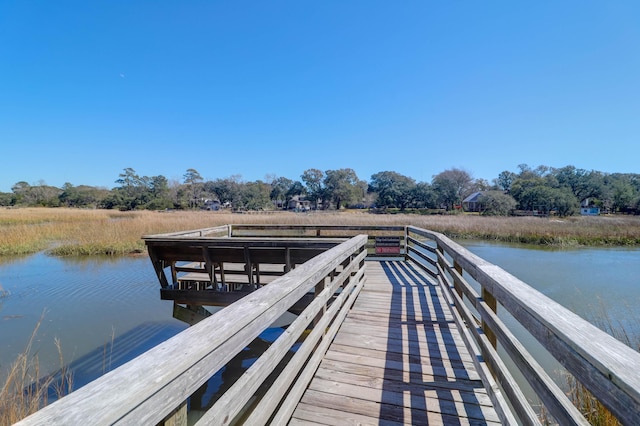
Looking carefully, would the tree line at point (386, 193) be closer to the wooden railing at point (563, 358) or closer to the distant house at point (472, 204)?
the distant house at point (472, 204)

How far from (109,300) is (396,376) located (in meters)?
7.32

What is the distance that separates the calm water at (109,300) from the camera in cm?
500

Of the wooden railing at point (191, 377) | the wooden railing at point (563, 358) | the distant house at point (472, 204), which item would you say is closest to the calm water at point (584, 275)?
the wooden railing at point (563, 358)

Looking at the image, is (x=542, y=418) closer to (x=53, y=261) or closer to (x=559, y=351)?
(x=559, y=351)

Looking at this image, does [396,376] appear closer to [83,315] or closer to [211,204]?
[83,315]

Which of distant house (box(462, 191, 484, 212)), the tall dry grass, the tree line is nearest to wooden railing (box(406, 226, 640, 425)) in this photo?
the tall dry grass

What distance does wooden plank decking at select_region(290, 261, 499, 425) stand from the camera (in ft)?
6.48

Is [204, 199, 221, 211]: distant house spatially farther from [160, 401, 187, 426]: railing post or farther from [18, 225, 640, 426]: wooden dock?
[160, 401, 187, 426]: railing post

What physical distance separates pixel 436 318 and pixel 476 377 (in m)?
1.34

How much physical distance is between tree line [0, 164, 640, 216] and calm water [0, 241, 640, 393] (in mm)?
38644

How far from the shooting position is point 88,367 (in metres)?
4.46

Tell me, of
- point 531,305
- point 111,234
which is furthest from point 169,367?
point 111,234

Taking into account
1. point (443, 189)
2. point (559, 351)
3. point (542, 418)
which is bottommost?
point (542, 418)

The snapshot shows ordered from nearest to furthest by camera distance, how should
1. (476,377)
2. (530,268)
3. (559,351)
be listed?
1. (559,351)
2. (476,377)
3. (530,268)
